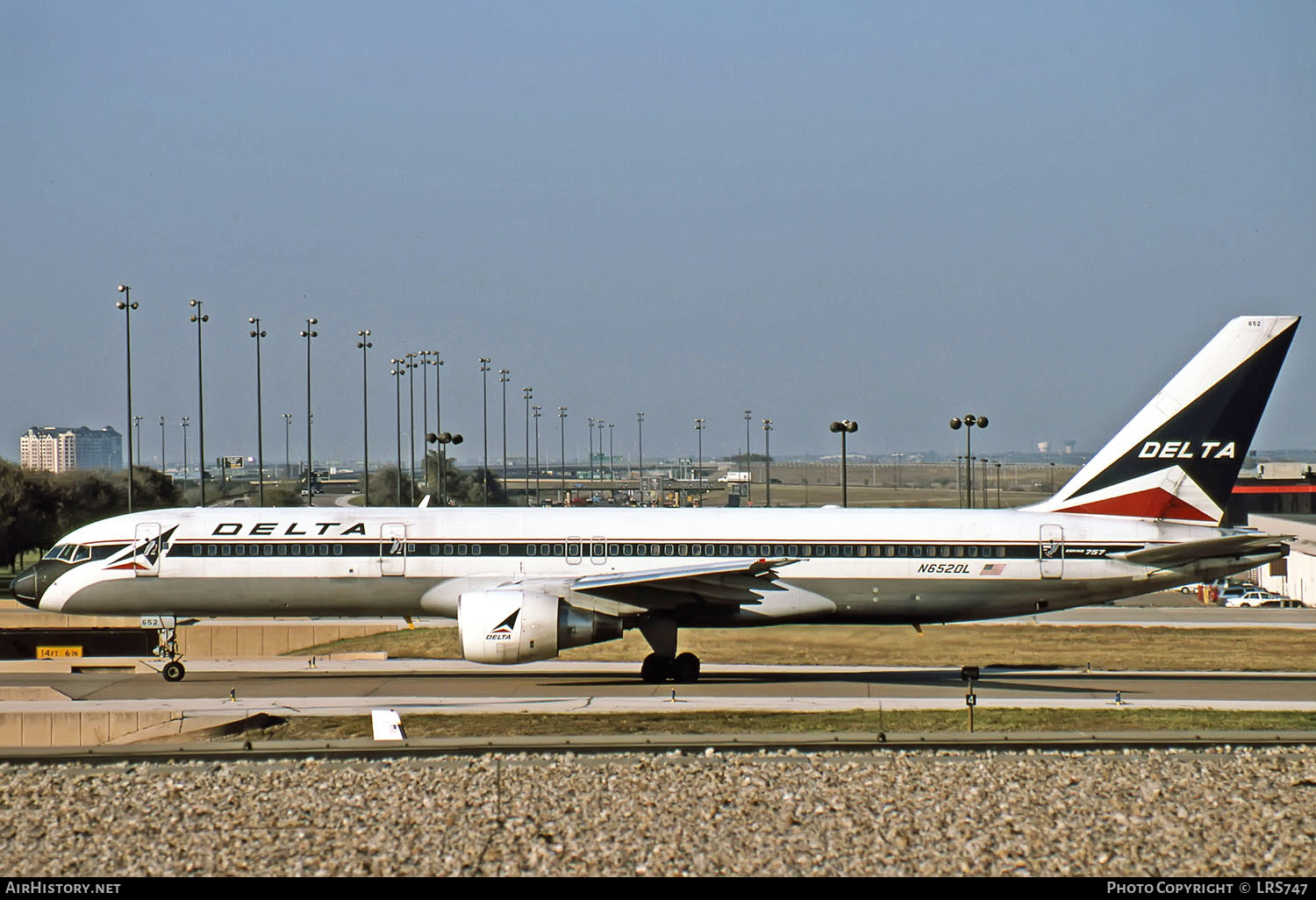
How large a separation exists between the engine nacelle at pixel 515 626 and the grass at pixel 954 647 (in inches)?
265

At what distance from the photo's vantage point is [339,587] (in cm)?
2788

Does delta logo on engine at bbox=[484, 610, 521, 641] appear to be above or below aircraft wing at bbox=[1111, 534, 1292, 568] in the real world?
below

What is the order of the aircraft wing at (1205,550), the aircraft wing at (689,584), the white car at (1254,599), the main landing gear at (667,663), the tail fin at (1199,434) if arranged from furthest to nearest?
the white car at (1254,599), the tail fin at (1199,434), the main landing gear at (667,663), the aircraft wing at (1205,550), the aircraft wing at (689,584)

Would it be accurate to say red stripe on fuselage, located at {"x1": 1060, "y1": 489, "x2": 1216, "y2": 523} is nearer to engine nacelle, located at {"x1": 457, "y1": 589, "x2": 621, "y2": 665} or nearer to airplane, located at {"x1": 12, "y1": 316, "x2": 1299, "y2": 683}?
airplane, located at {"x1": 12, "y1": 316, "x2": 1299, "y2": 683}

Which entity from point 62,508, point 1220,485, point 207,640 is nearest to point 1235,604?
point 1220,485

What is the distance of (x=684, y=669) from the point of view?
1092 inches

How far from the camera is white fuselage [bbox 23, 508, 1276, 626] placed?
27859 millimetres

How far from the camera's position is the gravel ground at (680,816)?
12.6 m

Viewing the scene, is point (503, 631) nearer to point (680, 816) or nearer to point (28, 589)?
point (28, 589)

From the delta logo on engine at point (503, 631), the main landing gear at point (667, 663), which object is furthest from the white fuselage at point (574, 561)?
the delta logo on engine at point (503, 631)

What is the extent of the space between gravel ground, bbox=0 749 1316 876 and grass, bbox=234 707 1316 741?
3.55 m

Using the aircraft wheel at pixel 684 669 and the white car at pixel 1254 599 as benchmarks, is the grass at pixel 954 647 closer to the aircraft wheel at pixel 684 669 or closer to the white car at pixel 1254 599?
the aircraft wheel at pixel 684 669

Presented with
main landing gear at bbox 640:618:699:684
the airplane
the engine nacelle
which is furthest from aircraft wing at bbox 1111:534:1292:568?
the engine nacelle

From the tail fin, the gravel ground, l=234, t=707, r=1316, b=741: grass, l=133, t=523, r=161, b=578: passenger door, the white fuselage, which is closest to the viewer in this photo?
the gravel ground
